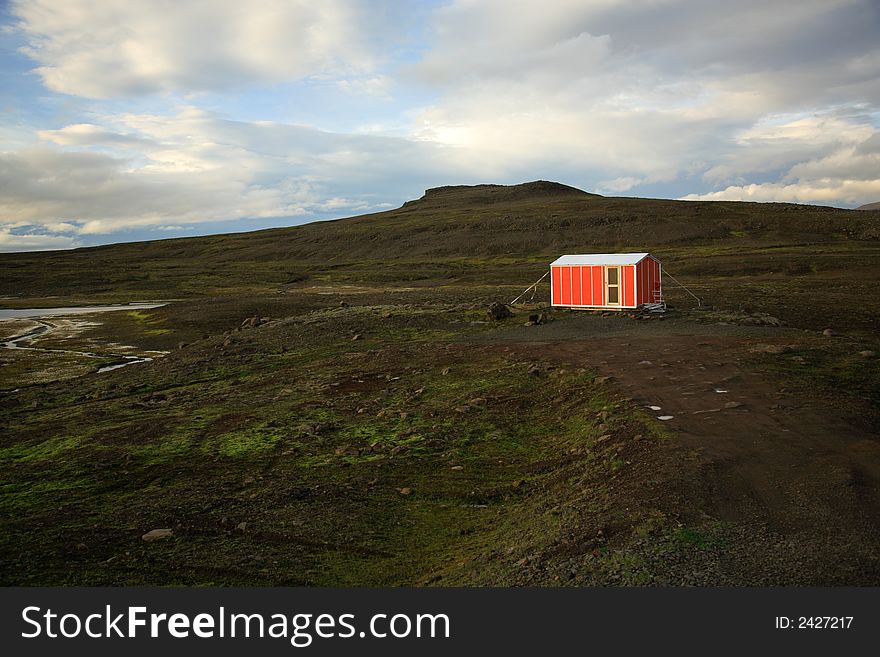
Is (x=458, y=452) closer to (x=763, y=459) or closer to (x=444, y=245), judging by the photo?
(x=763, y=459)

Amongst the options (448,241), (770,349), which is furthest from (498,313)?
(448,241)

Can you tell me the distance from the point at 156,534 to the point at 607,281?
104 feet

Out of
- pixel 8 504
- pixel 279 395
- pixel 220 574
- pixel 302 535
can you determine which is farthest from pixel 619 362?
pixel 8 504

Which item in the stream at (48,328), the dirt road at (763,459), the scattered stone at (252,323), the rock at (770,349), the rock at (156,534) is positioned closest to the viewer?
the dirt road at (763,459)

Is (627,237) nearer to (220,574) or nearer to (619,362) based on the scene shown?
(619,362)

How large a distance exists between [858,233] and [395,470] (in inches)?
4126

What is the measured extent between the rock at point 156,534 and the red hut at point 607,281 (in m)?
30.9

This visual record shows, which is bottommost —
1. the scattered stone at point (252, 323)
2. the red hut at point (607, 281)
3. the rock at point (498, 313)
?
the scattered stone at point (252, 323)

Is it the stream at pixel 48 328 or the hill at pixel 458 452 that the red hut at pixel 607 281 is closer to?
the hill at pixel 458 452

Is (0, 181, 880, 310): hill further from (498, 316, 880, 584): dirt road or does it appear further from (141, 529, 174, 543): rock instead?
(141, 529, 174, 543): rock

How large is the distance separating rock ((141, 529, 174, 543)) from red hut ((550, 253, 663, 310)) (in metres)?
30.9

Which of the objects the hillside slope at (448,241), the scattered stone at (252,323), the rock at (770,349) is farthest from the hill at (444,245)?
the rock at (770,349)

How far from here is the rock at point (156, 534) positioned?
12.8 meters

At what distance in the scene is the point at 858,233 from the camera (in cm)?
10075
